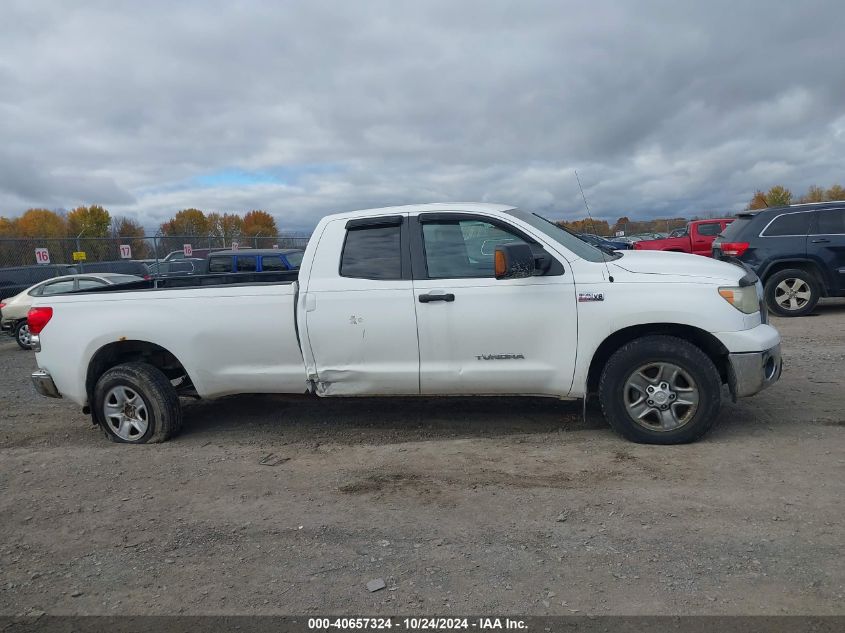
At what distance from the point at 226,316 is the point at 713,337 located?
12.4 feet

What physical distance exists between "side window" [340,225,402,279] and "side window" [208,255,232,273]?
11038mm

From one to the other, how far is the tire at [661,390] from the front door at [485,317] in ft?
1.20

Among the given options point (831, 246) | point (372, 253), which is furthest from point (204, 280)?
point (831, 246)

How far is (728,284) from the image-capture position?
500cm

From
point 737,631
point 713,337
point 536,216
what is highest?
point 536,216

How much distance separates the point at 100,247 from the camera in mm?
23078

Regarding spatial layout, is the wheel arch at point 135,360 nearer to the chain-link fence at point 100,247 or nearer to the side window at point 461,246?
the side window at point 461,246

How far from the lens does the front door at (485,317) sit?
5180 millimetres

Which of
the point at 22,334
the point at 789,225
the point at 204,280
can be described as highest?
the point at 789,225

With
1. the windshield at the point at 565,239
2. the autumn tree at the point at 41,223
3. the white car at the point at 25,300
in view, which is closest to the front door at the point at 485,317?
the windshield at the point at 565,239

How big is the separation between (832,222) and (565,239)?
311 inches

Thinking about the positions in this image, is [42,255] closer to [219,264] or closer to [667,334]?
[219,264]

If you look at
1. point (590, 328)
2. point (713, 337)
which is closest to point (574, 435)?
point (590, 328)

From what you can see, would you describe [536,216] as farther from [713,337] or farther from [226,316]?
[226,316]
